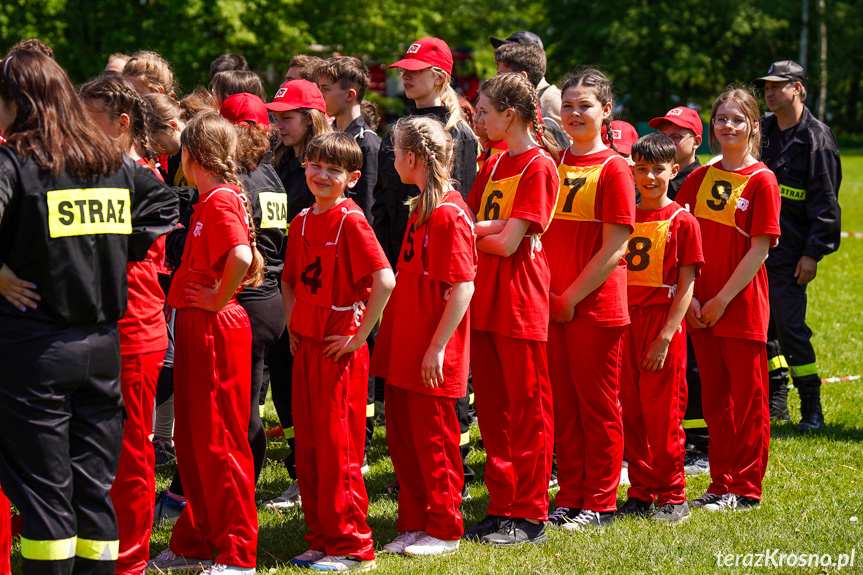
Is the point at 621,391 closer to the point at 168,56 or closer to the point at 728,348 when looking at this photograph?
the point at 728,348

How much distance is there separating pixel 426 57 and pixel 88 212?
297 cm

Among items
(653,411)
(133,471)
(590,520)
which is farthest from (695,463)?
(133,471)

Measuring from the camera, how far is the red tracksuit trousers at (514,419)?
461cm

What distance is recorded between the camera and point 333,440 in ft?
13.9

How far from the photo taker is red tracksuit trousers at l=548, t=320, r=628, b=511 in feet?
15.8

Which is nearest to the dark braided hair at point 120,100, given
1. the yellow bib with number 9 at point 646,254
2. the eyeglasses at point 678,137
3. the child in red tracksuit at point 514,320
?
the child in red tracksuit at point 514,320

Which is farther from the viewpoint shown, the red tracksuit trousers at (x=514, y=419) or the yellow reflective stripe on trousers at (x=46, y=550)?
the red tracksuit trousers at (x=514, y=419)

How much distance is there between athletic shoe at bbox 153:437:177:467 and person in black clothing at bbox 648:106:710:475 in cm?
333

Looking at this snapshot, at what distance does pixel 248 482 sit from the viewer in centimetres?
421

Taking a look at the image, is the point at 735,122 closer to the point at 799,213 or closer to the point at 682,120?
the point at 682,120

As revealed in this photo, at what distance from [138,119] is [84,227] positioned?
3.65 feet

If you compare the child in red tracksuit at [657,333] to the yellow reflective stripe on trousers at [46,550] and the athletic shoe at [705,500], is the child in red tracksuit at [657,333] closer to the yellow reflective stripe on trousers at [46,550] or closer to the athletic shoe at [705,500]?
the athletic shoe at [705,500]

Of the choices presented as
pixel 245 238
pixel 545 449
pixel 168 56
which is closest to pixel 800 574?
pixel 545 449

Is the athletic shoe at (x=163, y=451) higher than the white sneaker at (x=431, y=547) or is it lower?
lower
